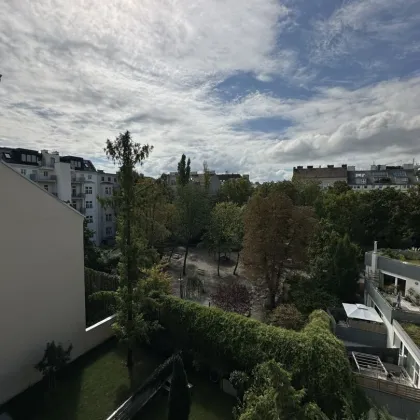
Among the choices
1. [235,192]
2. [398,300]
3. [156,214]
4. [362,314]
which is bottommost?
[362,314]

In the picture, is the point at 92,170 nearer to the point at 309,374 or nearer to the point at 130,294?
the point at 130,294

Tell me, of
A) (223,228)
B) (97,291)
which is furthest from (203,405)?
(223,228)

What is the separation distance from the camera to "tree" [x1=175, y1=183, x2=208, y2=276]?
3195 cm

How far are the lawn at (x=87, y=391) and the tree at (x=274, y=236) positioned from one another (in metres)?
10.2

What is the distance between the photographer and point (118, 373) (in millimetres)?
13219

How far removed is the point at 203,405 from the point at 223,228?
21.5 m

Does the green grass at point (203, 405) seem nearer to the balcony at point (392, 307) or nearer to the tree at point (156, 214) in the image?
the balcony at point (392, 307)

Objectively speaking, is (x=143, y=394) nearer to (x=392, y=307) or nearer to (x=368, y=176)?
(x=392, y=307)

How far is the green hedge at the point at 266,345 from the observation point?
1012cm

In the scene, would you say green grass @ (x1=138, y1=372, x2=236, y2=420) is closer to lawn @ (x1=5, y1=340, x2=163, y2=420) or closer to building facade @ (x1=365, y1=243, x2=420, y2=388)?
lawn @ (x1=5, y1=340, x2=163, y2=420)

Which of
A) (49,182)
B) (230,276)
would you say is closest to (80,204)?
(49,182)

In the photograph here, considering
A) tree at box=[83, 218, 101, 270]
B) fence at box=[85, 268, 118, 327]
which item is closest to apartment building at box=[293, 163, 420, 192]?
tree at box=[83, 218, 101, 270]

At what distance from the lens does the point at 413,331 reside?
13.9 meters

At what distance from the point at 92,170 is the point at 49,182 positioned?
8.54m
